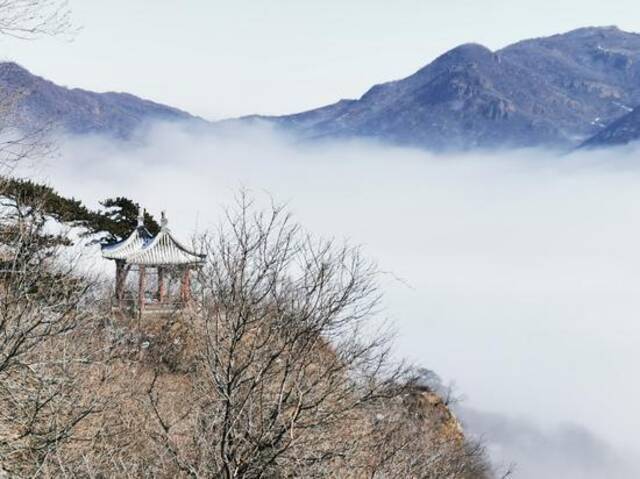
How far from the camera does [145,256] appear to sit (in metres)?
26.1

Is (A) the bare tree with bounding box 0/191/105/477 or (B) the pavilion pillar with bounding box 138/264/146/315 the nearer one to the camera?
(A) the bare tree with bounding box 0/191/105/477

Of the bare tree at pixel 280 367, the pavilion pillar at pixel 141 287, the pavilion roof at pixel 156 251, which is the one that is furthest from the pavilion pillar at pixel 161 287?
the bare tree at pixel 280 367

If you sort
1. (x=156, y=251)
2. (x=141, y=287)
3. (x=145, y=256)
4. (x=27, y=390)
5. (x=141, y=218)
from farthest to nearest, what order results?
(x=141, y=218) → (x=156, y=251) → (x=145, y=256) → (x=141, y=287) → (x=27, y=390)

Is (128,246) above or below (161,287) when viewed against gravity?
above

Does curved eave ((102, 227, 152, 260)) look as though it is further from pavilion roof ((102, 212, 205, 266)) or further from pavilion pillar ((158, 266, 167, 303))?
pavilion pillar ((158, 266, 167, 303))

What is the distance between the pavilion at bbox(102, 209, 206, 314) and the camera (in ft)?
84.6

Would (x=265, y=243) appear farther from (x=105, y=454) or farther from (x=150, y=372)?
(x=150, y=372)

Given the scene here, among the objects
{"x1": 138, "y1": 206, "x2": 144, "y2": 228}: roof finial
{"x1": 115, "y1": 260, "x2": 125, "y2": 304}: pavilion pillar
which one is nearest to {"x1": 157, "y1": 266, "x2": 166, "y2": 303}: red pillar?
{"x1": 115, "y1": 260, "x2": 125, "y2": 304}: pavilion pillar

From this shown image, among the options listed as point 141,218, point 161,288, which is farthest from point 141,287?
point 141,218

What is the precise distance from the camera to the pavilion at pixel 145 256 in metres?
25.8

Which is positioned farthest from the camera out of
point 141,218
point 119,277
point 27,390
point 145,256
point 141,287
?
point 141,218

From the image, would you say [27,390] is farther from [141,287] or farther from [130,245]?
[130,245]

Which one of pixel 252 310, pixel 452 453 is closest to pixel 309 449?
pixel 252 310

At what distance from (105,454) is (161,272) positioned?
16958mm
